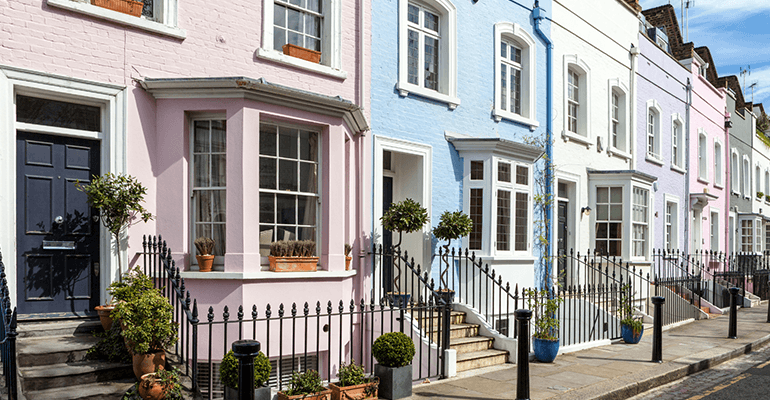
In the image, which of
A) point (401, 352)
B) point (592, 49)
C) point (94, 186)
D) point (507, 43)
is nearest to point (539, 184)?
point (507, 43)

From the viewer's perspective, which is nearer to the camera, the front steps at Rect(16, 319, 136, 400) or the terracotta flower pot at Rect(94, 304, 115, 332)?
the front steps at Rect(16, 319, 136, 400)

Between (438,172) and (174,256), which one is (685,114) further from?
(174,256)

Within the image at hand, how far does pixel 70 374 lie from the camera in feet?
19.9

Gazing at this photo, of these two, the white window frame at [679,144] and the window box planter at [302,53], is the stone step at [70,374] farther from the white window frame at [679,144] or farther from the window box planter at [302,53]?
the white window frame at [679,144]

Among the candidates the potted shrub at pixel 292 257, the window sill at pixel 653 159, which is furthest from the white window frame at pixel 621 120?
the potted shrub at pixel 292 257

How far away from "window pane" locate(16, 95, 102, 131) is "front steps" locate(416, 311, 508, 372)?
16.8 feet

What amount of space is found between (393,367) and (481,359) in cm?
246

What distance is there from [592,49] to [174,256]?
38.7 ft

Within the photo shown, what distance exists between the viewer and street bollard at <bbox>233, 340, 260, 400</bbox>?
15.4 ft

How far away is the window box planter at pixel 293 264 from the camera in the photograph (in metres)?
7.99

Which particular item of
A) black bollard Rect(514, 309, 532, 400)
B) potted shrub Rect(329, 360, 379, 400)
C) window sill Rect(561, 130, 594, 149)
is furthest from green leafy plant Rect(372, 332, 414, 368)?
window sill Rect(561, 130, 594, 149)

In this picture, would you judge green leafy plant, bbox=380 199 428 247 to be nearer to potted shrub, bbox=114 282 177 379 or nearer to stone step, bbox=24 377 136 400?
potted shrub, bbox=114 282 177 379

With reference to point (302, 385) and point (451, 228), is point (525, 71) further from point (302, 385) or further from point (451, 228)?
point (302, 385)

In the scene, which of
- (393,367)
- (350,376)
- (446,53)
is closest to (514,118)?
(446,53)
